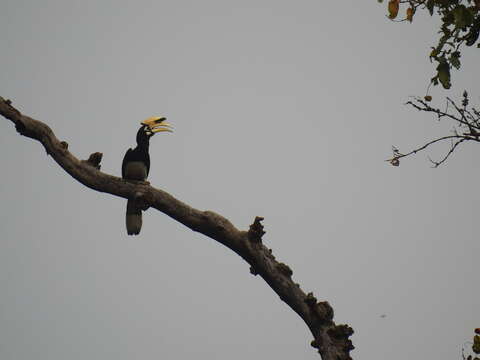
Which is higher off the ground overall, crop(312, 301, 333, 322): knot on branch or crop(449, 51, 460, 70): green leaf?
crop(449, 51, 460, 70): green leaf

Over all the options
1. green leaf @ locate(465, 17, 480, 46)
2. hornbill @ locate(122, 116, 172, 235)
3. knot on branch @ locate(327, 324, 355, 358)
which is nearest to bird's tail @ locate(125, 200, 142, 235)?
hornbill @ locate(122, 116, 172, 235)

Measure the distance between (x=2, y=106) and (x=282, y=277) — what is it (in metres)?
3.29

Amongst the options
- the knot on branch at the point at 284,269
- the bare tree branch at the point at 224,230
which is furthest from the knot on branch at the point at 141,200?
the knot on branch at the point at 284,269

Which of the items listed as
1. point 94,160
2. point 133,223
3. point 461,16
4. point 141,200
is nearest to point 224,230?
point 141,200

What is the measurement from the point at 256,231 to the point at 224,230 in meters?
0.31

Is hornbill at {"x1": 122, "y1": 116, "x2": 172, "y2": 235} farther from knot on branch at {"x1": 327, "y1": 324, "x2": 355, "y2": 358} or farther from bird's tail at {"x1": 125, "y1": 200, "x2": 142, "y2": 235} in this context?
knot on branch at {"x1": 327, "y1": 324, "x2": 355, "y2": 358}

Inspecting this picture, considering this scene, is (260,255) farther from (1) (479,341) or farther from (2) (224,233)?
(1) (479,341)

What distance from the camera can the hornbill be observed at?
624 cm

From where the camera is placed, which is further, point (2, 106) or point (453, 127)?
point (2, 106)

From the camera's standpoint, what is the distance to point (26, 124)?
159 inches

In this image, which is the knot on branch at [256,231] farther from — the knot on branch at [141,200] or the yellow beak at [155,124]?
the yellow beak at [155,124]

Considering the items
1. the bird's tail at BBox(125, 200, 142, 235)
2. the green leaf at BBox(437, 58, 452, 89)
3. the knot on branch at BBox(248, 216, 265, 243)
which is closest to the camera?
the green leaf at BBox(437, 58, 452, 89)

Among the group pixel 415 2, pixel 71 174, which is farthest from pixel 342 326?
pixel 71 174

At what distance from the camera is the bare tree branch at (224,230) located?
3504mm
